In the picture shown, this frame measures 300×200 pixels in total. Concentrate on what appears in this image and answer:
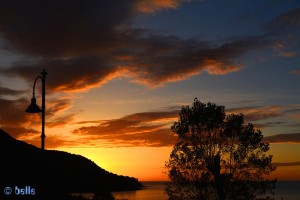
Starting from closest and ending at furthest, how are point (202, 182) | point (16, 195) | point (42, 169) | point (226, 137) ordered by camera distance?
point (16, 195)
point (42, 169)
point (202, 182)
point (226, 137)

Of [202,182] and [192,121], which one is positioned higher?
[192,121]

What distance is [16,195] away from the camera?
19594mm

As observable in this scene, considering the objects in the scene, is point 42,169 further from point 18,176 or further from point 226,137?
point 226,137

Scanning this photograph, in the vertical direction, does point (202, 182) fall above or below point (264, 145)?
below

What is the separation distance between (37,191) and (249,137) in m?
26.0

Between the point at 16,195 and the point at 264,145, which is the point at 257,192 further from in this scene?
the point at 16,195

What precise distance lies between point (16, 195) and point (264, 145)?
2735cm

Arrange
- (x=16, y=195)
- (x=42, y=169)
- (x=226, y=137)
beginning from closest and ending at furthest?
(x=16, y=195)
(x=42, y=169)
(x=226, y=137)

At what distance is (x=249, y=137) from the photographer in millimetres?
40969

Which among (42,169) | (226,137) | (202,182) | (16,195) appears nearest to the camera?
(16,195)

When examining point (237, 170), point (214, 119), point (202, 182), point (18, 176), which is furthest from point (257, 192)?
point (18, 176)

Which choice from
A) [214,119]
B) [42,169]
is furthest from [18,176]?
[214,119]

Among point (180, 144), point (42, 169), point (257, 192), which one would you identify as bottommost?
point (257, 192)

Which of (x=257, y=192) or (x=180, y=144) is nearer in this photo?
(x=257, y=192)
